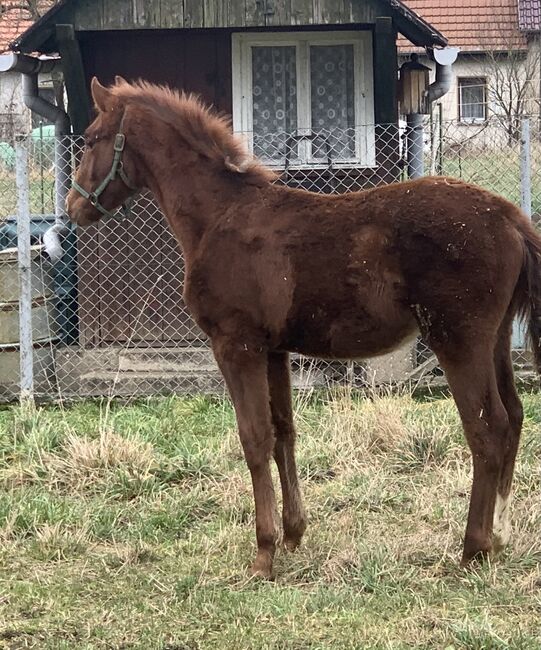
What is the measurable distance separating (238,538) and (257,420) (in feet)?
2.47

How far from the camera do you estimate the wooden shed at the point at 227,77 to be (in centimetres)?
780

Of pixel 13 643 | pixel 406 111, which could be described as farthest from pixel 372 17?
pixel 13 643

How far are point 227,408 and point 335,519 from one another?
2.39 m

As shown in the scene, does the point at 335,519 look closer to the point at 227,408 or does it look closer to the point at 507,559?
the point at 507,559

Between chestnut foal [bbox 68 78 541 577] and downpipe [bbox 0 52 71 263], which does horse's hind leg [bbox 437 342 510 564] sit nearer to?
chestnut foal [bbox 68 78 541 577]

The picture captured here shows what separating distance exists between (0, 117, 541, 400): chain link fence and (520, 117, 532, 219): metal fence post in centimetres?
51

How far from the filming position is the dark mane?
4.47 metres

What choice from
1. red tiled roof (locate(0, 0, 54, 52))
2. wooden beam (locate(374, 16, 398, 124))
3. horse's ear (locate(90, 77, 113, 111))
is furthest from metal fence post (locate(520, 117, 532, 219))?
red tiled roof (locate(0, 0, 54, 52))

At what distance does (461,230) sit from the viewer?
12.7ft

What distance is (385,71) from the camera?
797 cm

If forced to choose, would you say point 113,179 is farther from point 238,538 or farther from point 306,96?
point 306,96

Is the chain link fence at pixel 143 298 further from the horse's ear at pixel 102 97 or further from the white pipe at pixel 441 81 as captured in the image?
the horse's ear at pixel 102 97

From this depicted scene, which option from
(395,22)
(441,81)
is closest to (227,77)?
(395,22)

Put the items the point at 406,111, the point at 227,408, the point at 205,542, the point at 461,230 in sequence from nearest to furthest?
1. the point at 461,230
2. the point at 205,542
3. the point at 227,408
4. the point at 406,111
